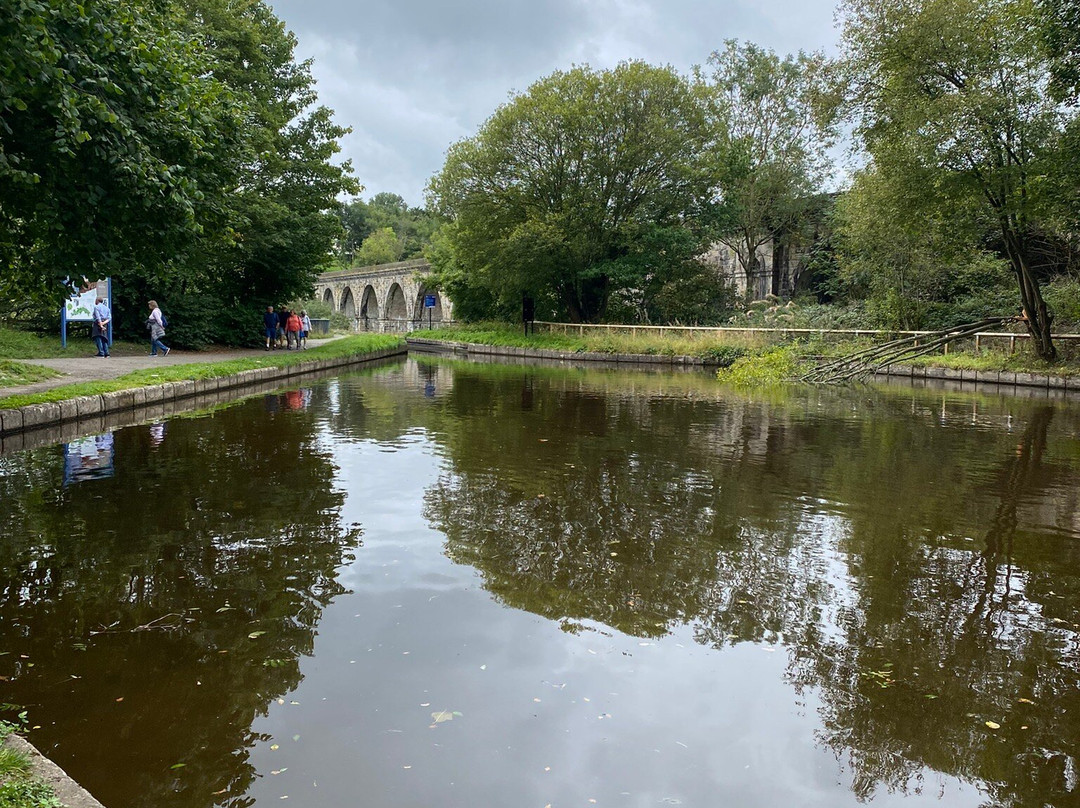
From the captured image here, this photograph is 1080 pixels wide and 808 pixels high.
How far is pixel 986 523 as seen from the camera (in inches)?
243

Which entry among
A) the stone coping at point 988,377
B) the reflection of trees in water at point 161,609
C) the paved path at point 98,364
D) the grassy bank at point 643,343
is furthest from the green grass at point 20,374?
the stone coping at point 988,377

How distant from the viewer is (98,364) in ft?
52.7

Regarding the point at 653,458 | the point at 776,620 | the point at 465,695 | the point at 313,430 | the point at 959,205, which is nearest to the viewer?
the point at 465,695

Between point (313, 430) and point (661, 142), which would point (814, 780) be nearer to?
point (313, 430)

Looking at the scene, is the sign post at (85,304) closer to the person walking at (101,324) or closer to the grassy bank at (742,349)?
the person walking at (101,324)

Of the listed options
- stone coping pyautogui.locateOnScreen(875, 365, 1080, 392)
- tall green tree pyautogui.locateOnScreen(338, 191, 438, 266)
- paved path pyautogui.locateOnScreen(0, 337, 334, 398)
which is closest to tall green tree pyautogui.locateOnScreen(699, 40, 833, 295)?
stone coping pyautogui.locateOnScreen(875, 365, 1080, 392)

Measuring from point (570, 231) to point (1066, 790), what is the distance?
29966mm

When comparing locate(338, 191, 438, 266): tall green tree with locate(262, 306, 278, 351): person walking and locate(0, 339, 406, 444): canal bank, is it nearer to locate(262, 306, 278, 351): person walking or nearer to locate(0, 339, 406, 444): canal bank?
locate(262, 306, 278, 351): person walking

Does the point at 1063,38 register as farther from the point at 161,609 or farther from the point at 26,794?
the point at 26,794

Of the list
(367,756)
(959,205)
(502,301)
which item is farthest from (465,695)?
(502,301)

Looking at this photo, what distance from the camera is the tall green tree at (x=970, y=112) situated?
655 inches

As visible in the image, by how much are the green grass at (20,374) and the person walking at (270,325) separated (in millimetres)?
11706

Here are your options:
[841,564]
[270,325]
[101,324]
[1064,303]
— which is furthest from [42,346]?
[1064,303]

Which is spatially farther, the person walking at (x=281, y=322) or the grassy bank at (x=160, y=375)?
the person walking at (x=281, y=322)
